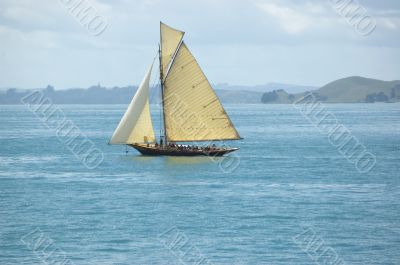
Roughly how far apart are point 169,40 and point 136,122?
8831mm

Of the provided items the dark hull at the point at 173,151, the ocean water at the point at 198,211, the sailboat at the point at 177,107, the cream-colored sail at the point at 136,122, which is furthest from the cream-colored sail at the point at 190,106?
the ocean water at the point at 198,211

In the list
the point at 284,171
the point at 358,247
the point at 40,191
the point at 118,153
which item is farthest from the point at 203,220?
the point at 118,153

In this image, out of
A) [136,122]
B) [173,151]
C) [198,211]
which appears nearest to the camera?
[198,211]

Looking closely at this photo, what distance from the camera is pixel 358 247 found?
51.5 metres

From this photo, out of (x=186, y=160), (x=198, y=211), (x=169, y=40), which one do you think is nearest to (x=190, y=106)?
(x=186, y=160)

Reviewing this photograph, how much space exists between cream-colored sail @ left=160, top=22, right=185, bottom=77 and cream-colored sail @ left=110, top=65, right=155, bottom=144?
2.37m

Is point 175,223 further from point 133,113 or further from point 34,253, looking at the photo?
point 133,113

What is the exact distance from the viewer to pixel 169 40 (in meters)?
90.2

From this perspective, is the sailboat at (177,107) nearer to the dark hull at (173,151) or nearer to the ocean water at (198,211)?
the dark hull at (173,151)

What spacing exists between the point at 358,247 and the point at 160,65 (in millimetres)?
43314

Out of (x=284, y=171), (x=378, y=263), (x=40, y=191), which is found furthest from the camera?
(x=284, y=171)

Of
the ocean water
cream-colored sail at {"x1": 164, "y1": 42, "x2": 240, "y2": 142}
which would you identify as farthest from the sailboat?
the ocean water

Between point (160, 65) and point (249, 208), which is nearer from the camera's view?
point (249, 208)

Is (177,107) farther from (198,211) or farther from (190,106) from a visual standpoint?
(198,211)
